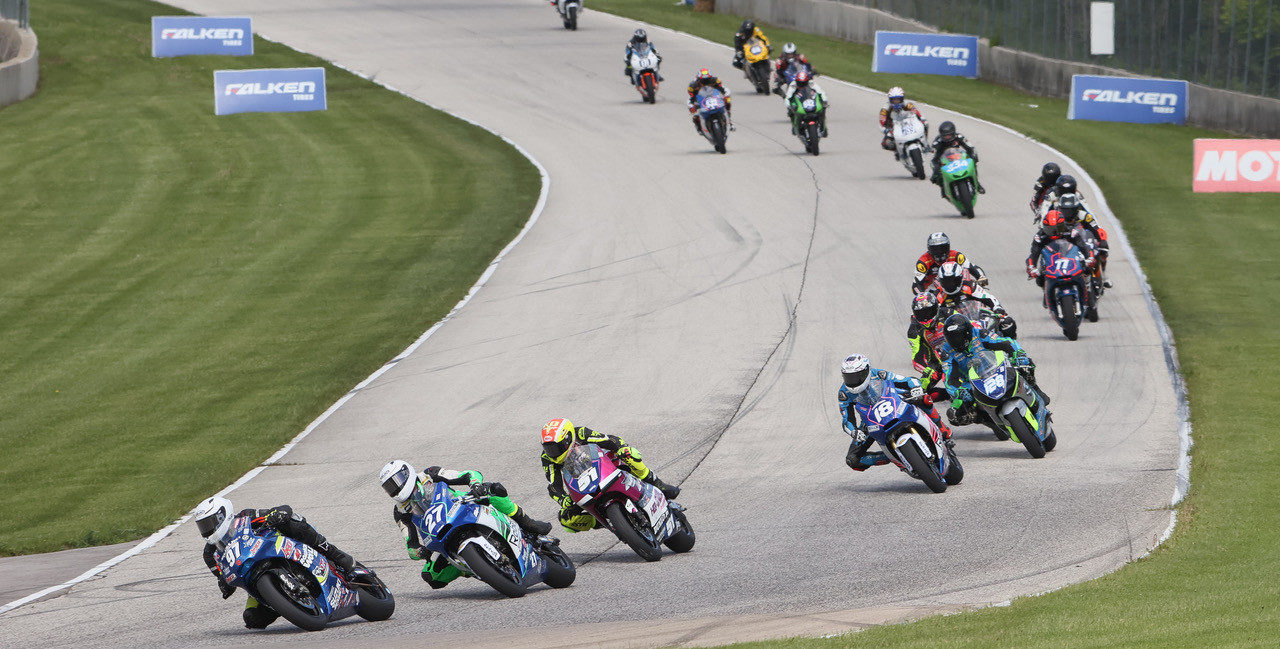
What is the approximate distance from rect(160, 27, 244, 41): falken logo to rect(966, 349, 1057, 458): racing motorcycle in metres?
40.5

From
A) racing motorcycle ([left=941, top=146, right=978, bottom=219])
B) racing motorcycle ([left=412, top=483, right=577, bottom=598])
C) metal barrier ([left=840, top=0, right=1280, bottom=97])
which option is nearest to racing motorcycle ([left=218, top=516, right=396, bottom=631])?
racing motorcycle ([left=412, top=483, right=577, bottom=598])

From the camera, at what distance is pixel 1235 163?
30250 mm

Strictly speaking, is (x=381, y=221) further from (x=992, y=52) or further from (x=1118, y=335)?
(x=992, y=52)

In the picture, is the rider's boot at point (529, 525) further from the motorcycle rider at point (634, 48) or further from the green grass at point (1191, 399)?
the motorcycle rider at point (634, 48)

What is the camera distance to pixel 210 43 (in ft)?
→ 174

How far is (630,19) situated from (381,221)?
92.0 ft

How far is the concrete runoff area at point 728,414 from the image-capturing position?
13008mm

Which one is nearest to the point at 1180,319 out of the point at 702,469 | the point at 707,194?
the point at 702,469

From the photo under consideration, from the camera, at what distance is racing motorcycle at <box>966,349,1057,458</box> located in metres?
17.3

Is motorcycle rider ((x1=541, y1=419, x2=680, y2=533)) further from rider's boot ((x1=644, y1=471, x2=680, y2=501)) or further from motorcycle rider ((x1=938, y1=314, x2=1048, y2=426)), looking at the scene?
motorcycle rider ((x1=938, y1=314, x2=1048, y2=426))

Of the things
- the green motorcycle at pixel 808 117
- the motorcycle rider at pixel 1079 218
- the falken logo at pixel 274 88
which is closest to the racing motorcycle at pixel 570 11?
the falken logo at pixel 274 88

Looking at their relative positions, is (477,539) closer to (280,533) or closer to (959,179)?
(280,533)

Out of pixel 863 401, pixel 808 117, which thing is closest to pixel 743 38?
pixel 808 117

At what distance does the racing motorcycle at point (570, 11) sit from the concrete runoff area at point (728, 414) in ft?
46.7
